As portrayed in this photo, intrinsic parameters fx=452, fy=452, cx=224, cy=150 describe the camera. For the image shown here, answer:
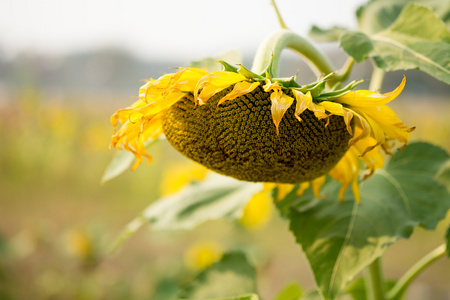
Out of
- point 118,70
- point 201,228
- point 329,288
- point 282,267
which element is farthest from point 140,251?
point 118,70

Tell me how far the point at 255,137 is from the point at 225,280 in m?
0.37

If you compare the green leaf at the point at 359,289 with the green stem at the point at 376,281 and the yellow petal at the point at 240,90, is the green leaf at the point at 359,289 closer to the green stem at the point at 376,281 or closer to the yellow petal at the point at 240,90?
the green stem at the point at 376,281


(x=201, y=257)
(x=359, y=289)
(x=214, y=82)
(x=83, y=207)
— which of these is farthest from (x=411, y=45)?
(x=83, y=207)

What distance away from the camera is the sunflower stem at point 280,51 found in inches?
15.8

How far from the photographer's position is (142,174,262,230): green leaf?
0.61m

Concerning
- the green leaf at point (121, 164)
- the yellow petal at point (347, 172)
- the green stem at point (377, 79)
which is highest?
the green leaf at point (121, 164)

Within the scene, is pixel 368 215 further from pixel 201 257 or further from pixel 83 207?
pixel 83 207

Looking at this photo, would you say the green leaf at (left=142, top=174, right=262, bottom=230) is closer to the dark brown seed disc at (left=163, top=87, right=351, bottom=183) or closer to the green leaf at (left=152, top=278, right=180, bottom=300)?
the dark brown seed disc at (left=163, top=87, right=351, bottom=183)

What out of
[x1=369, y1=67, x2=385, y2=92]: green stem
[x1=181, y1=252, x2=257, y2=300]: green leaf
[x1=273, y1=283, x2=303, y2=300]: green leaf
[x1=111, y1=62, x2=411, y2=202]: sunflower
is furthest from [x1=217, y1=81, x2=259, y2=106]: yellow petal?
[x1=273, y1=283, x2=303, y2=300]: green leaf

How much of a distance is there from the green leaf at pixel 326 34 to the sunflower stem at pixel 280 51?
0.27 ft

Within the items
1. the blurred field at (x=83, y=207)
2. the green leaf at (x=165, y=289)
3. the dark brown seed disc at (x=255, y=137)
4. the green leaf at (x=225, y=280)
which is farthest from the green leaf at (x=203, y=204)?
the blurred field at (x=83, y=207)

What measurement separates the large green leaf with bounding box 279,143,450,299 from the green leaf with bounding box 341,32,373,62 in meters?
0.16

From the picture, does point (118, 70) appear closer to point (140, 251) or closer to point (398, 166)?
point (140, 251)

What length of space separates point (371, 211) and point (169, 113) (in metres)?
0.24
